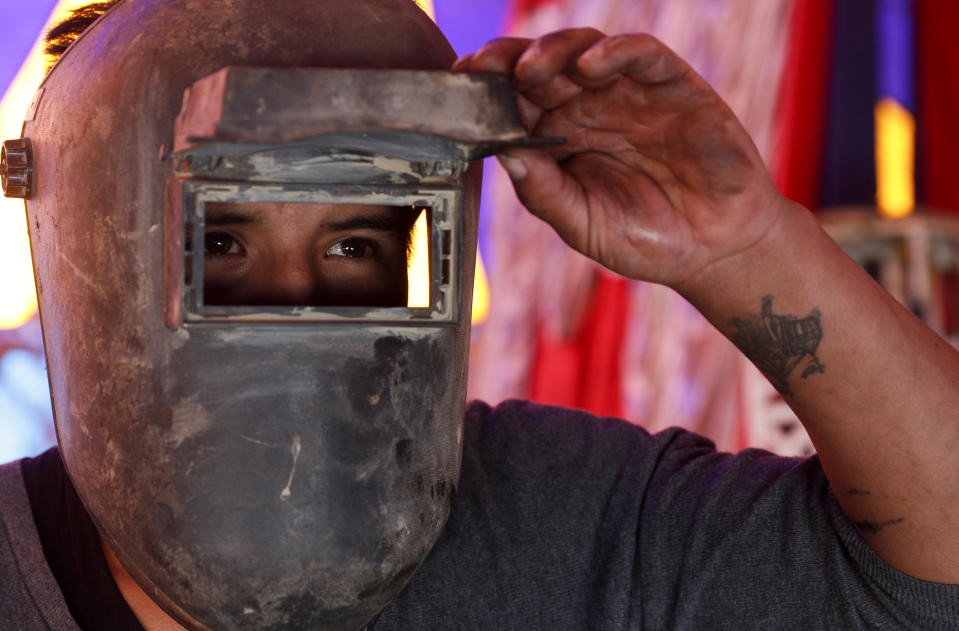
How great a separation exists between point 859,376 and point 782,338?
0.08 meters

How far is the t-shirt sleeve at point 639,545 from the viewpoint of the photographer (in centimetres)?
103

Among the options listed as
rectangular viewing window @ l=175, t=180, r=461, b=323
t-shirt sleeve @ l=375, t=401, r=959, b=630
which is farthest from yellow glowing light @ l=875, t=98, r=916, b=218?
rectangular viewing window @ l=175, t=180, r=461, b=323

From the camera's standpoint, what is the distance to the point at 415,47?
1.02 meters

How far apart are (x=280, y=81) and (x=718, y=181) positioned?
426mm

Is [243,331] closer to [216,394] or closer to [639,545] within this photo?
[216,394]

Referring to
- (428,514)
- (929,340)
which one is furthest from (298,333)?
(929,340)

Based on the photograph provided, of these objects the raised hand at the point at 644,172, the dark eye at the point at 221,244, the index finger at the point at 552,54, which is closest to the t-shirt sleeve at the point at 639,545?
the raised hand at the point at 644,172

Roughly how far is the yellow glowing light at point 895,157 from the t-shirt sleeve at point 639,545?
178 centimetres

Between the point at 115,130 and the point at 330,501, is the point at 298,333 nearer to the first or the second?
the point at 330,501

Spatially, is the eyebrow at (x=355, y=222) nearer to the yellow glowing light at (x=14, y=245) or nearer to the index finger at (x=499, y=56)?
the index finger at (x=499, y=56)

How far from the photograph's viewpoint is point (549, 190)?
0.96 meters

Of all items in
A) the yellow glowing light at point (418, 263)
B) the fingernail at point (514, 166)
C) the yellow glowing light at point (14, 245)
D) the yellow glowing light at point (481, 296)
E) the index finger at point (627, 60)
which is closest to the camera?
the index finger at point (627, 60)

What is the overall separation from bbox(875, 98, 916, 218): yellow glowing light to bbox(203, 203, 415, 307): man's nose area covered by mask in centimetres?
205

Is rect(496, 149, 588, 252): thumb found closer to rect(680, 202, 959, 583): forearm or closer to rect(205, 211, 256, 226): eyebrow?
rect(680, 202, 959, 583): forearm
